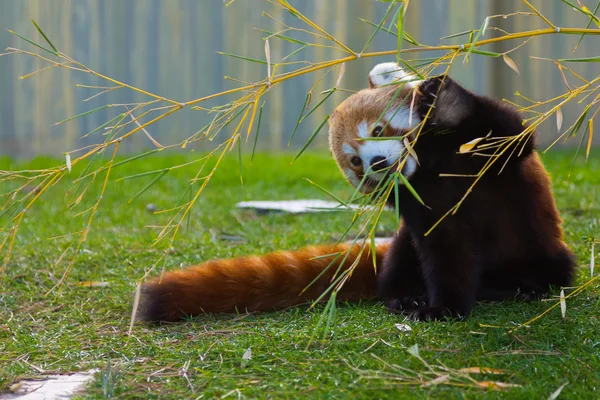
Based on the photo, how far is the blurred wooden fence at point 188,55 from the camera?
788 centimetres

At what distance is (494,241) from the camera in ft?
8.49

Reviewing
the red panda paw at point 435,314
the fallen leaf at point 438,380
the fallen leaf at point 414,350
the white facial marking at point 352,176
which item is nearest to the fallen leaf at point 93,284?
the white facial marking at point 352,176

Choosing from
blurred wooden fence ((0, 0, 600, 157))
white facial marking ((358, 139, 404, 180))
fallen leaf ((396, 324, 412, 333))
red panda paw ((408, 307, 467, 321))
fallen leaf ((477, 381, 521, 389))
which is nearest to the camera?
fallen leaf ((477, 381, 521, 389))

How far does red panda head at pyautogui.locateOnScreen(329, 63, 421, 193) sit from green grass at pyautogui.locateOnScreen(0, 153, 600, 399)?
0.54 m

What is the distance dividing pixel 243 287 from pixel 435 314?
67 centimetres

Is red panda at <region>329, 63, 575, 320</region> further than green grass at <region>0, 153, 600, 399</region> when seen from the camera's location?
Yes

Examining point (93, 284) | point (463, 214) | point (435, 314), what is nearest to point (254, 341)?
point (435, 314)

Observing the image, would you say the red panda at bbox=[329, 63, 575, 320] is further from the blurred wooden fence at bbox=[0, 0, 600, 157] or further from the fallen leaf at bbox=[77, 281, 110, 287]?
the blurred wooden fence at bbox=[0, 0, 600, 157]

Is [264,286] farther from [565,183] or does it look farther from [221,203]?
[565,183]

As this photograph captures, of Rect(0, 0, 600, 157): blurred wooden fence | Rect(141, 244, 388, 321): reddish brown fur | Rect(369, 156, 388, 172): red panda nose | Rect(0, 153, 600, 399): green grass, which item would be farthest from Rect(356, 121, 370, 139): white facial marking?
Rect(0, 0, 600, 157): blurred wooden fence

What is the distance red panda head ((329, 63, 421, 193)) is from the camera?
2.62 meters

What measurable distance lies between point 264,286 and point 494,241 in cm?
83

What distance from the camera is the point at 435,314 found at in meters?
2.35

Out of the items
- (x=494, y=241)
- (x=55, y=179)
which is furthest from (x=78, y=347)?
(x=494, y=241)
